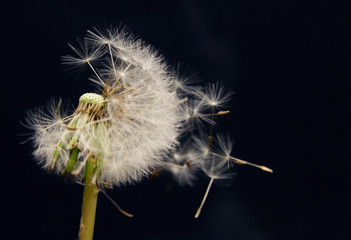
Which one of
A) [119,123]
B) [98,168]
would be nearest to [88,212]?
[98,168]

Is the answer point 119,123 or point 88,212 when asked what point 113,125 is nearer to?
point 119,123

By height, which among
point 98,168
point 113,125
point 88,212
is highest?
point 113,125

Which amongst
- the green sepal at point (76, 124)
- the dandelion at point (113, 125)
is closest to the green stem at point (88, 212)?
the dandelion at point (113, 125)

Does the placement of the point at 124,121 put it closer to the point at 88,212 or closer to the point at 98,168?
the point at 98,168

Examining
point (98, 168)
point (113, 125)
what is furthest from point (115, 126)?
point (98, 168)

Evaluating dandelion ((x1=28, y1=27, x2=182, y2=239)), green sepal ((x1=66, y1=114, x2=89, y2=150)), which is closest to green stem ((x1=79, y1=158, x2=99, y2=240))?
dandelion ((x1=28, y1=27, x2=182, y2=239))

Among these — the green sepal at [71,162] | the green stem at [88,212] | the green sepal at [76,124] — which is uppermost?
the green sepal at [76,124]

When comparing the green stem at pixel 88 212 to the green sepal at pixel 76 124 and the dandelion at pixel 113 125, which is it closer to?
the dandelion at pixel 113 125

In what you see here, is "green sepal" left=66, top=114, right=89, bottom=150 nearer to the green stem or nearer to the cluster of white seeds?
the cluster of white seeds

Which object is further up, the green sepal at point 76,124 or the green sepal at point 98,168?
the green sepal at point 76,124

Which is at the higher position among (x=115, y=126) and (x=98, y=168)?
(x=115, y=126)

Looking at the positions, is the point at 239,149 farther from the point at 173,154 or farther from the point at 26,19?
the point at 26,19
